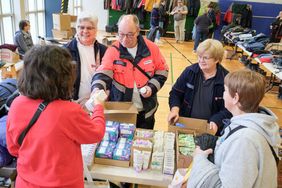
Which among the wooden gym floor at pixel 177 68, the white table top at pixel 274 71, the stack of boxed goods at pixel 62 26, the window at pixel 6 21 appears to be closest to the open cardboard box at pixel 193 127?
the wooden gym floor at pixel 177 68

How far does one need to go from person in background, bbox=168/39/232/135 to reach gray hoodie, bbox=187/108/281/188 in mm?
823

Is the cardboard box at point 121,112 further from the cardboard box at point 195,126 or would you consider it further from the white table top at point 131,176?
the white table top at point 131,176

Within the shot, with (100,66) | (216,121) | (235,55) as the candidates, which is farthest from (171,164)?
(235,55)

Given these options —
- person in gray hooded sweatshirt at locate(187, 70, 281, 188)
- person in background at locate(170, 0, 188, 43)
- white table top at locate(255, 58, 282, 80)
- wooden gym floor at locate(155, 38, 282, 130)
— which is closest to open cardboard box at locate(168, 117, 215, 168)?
person in gray hooded sweatshirt at locate(187, 70, 281, 188)

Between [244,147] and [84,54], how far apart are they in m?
1.59

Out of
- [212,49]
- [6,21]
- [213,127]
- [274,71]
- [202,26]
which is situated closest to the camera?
[213,127]

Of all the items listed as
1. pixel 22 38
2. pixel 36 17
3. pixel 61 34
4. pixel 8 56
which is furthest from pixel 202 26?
pixel 8 56

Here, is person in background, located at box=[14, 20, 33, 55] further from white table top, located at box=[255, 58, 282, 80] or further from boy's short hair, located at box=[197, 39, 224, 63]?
white table top, located at box=[255, 58, 282, 80]

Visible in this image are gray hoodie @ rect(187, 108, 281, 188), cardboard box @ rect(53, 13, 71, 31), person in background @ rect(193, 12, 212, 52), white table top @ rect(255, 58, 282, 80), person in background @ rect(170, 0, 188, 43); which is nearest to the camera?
gray hoodie @ rect(187, 108, 281, 188)

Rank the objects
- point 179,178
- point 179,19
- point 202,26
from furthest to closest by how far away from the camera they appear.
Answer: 1. point 179,19
2. point 202,26
3. point 179,178

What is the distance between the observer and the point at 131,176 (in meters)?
1.65

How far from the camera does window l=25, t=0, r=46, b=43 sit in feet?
23.2

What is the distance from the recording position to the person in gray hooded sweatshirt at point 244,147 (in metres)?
1.09

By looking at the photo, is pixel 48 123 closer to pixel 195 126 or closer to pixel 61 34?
pixel 195 126
